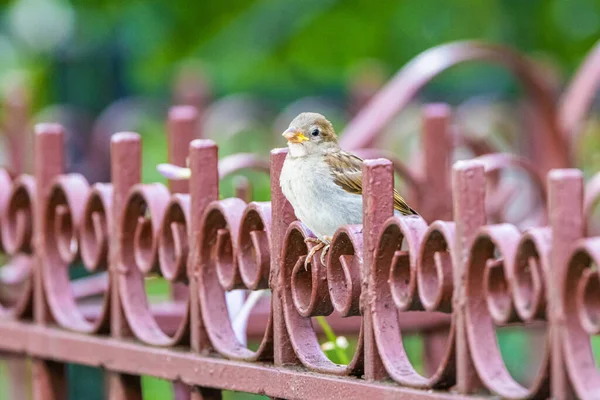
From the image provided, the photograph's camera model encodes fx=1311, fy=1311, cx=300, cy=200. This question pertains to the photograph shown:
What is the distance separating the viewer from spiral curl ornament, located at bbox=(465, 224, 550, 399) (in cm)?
185

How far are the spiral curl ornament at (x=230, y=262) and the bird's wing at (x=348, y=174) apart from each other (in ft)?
1.31

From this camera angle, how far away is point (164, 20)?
8.00 m

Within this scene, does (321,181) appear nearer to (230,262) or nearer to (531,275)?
(230,262)

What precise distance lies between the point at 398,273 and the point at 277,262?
33cm

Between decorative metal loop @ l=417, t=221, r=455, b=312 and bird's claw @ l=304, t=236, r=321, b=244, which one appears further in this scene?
bird's claw @ l=304, t=236, r=321, b=244

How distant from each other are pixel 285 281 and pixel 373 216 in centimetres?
29

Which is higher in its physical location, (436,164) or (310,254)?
(436,164)

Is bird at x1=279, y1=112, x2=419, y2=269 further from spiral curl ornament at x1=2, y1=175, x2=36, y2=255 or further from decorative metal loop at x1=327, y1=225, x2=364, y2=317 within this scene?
spiral curl ornament at x1=2, y1=175, x2=36, y2=255

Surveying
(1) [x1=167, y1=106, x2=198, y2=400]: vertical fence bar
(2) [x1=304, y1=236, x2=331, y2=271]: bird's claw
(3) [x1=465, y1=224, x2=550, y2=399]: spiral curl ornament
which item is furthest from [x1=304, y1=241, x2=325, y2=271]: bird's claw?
(1) [x1=167, y1=106, x2=198, y2=400]: vertical fence bar

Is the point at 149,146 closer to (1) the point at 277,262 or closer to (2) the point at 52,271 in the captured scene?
(2) the point at 52,271

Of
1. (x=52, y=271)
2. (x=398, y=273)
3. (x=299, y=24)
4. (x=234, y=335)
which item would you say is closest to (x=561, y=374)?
(x=398, y=273)

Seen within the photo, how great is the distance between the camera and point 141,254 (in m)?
2.75

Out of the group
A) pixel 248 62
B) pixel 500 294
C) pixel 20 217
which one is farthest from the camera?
pixel 248 62

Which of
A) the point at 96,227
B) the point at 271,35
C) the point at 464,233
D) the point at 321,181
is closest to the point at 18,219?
the point at 96,227
